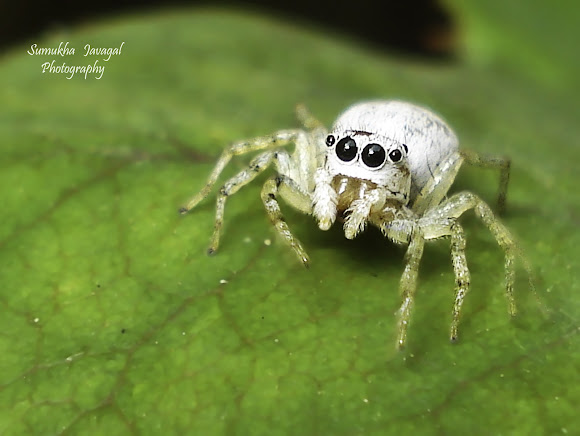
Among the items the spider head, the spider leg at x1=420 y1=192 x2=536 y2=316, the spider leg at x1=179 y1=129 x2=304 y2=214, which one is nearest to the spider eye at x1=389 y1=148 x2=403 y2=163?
the spider head

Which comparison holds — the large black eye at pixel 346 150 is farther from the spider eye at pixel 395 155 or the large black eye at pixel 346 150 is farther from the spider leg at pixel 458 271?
the spider leg at pixel 458 271

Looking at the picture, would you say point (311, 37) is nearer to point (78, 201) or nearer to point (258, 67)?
point (258, 67)

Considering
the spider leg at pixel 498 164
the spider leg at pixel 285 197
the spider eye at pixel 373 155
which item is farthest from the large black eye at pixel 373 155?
the spider leg at pixel 498 164

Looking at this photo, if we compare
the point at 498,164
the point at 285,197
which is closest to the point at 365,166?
the point at 285,197

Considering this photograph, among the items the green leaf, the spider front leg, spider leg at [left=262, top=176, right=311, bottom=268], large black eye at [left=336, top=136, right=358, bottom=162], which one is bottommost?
the green leaf

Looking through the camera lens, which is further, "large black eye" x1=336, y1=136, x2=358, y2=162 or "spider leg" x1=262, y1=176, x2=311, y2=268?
"large black eye" x1=336, y1=136, x2=358, y2=162

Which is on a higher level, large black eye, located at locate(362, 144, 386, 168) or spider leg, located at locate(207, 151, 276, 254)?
large black eye, located at locate(362, 144, 386, 168)

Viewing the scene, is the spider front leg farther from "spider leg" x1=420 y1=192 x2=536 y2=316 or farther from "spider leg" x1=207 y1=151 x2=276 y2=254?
"spider leg" x1=207 y1=151 x2=276 y2=254
